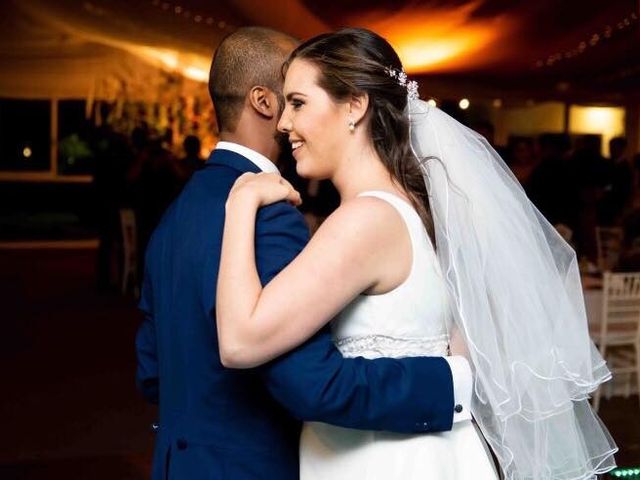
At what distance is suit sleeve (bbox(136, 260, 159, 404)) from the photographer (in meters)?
1.87

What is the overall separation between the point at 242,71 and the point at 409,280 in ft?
1.64

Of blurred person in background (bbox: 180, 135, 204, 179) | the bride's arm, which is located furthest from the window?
the bride's arm

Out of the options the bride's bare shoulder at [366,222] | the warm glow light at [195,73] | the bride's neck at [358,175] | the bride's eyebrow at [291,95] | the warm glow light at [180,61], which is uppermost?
the warm glow light at [180,61]

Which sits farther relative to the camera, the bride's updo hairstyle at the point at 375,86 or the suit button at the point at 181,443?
the suit button at the point at 181,443

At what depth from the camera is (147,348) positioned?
6.22ft

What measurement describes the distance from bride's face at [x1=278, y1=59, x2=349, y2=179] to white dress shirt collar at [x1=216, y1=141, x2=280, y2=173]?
0.52 feet

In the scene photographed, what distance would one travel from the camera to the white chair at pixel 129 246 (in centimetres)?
961

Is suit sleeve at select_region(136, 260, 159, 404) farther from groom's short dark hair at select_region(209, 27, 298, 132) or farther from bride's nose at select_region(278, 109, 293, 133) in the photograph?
bride's nose at select_region(278, 109, 293, 133)

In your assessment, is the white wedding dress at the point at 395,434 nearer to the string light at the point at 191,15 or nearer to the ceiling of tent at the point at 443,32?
the ceiling of tent at the point at 443,32

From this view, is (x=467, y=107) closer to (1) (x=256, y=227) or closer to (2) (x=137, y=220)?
(2) (x=137, y=220)

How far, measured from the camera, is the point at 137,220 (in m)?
9.31

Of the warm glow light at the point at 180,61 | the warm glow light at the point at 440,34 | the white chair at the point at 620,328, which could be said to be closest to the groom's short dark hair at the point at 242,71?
the white chair at the point at 620,328

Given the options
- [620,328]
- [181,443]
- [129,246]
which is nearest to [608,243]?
[620,328]

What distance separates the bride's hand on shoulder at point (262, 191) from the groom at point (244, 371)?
0.07ft
